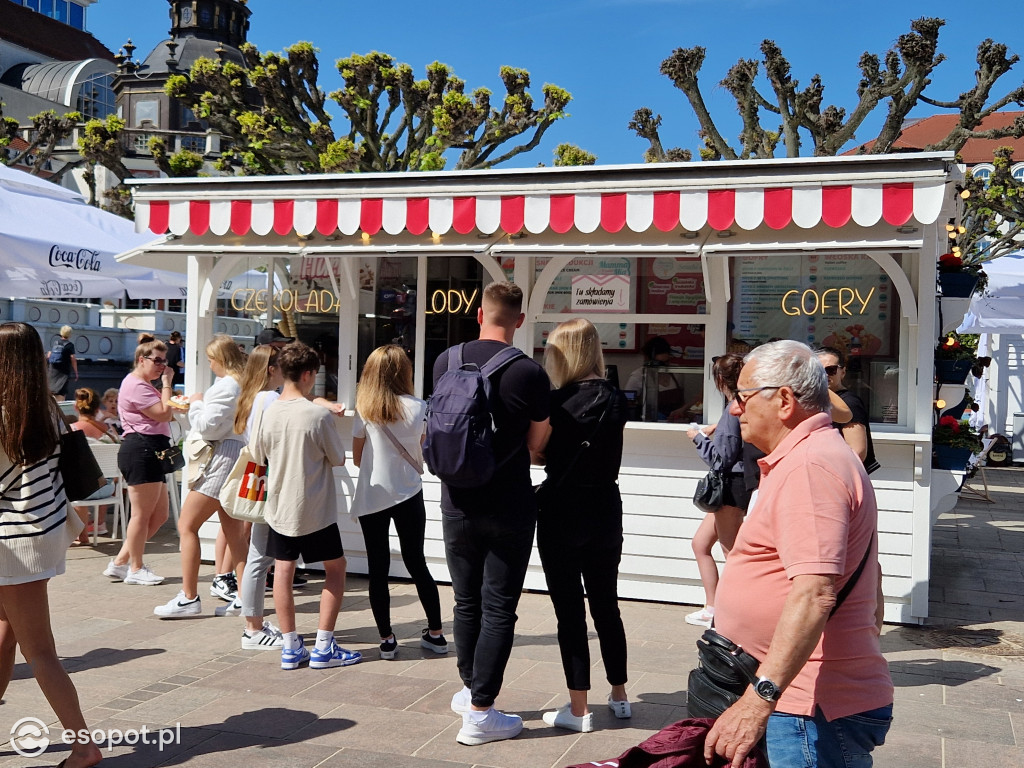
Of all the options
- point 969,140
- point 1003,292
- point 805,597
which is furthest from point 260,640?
point 969,140

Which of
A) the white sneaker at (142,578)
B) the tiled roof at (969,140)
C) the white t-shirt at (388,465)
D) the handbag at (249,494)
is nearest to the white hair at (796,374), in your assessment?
the white t-shirt at (388,465)

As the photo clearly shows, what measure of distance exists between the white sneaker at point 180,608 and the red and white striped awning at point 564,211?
2681mm

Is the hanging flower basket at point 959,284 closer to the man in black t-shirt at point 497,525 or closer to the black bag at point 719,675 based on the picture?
the man in black t-shirt at point 497,525

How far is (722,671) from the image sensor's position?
2.34 metres

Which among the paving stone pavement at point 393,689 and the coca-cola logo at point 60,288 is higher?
the coca-cola logo at point 60,288

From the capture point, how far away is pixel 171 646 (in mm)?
5527

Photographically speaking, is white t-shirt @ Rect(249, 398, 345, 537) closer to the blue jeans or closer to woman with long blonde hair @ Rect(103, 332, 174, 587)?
woman with long blonde hair @ Rect(103, 332, 174, 587)

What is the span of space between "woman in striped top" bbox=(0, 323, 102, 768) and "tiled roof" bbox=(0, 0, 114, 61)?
68.2 metres

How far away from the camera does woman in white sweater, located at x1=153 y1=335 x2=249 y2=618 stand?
609 centimetres

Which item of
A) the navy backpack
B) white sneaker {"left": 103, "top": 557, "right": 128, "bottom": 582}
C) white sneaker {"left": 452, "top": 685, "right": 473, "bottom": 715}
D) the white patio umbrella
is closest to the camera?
the navy backpack

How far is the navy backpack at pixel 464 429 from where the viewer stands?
12.9ft

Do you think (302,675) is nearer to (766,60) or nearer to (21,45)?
(766,60)

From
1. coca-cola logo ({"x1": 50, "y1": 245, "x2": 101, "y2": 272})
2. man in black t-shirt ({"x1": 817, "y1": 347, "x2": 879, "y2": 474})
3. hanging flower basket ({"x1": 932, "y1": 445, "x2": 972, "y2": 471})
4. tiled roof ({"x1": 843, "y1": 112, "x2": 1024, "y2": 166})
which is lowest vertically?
hanging flower basket ({"x1": 932, "y1": 445, "x2": 972, "y2": 471})

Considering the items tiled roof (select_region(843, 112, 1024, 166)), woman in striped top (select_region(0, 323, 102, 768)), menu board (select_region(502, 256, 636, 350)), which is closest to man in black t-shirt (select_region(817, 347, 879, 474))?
menu board (select_region(502, 256, 636, 350))
